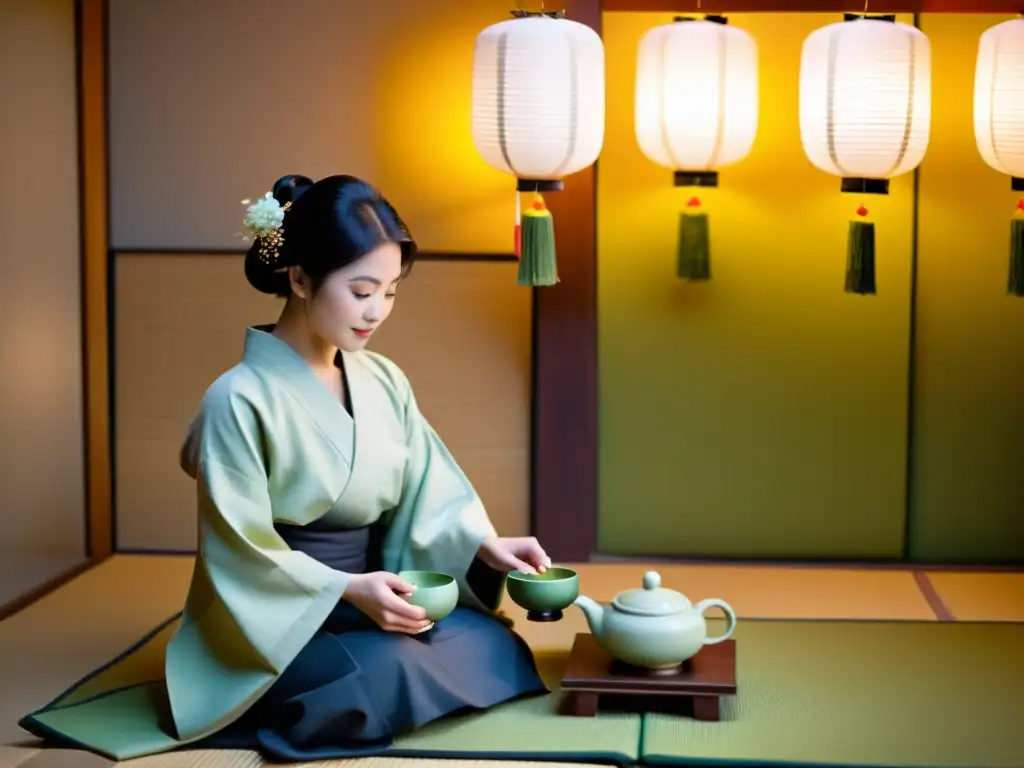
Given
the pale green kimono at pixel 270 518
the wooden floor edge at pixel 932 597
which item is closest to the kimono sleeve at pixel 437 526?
the pale green kimono at pixel 270 518

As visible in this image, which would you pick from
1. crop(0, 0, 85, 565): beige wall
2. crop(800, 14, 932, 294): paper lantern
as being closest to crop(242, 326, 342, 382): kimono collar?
crop(0, 0, 85, 565): beige wall

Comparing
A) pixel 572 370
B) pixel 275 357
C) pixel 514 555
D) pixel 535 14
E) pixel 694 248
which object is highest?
pixel 535 14

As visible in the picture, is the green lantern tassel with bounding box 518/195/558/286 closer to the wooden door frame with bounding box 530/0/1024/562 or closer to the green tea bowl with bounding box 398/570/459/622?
the wooden door frame with bounding box 530/0/1024/562

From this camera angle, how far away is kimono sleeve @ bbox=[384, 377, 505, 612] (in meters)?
3.54

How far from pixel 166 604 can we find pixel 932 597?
7.14 ft

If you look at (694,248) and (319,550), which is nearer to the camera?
(319,550)

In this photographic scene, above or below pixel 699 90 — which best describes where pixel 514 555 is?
below

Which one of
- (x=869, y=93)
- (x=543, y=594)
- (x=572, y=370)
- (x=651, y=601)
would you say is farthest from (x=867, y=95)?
(x=543, y=594)

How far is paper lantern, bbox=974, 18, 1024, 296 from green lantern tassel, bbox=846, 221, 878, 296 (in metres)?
0.40

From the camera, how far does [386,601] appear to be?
3109 mm

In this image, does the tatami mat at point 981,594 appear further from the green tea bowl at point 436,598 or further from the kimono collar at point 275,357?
the kimono collar at point 275,357

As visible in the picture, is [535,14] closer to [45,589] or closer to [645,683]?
[645,683]

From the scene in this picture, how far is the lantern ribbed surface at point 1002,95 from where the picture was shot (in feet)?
14.0

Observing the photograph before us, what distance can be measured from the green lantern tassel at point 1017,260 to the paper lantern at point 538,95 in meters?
1.23
